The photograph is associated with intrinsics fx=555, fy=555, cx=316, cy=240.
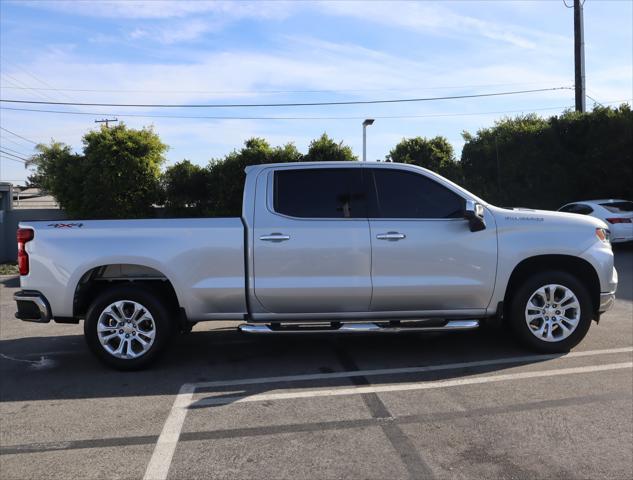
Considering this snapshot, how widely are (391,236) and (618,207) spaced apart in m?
12.0

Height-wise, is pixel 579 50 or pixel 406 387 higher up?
pixel 579 50

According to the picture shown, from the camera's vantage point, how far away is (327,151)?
1866cm

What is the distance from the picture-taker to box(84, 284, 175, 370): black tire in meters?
5.41

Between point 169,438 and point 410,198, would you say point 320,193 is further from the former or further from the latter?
point 169,438

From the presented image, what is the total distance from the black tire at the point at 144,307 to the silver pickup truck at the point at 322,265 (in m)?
0.01

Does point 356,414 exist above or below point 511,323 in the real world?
below

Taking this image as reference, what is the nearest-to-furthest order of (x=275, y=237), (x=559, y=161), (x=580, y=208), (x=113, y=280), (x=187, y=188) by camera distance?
(x=275, y=237)
(x=113, y=280)
(x=580, y=208)
(x=187, y=188)
(x=559, y=161)

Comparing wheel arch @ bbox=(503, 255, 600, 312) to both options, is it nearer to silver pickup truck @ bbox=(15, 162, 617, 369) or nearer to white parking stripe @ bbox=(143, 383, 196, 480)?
silver pickup truck @ bbox=(15, 162, 617, 369)

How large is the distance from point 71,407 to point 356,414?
2364 mm

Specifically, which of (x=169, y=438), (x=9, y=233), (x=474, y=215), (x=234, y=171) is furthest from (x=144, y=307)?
(x=9, y=233)

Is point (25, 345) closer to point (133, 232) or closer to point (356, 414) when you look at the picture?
point (133, 232)

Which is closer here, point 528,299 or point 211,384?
point 211,384

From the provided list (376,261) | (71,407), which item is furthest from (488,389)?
(71,407)

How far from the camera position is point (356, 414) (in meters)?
4.32
